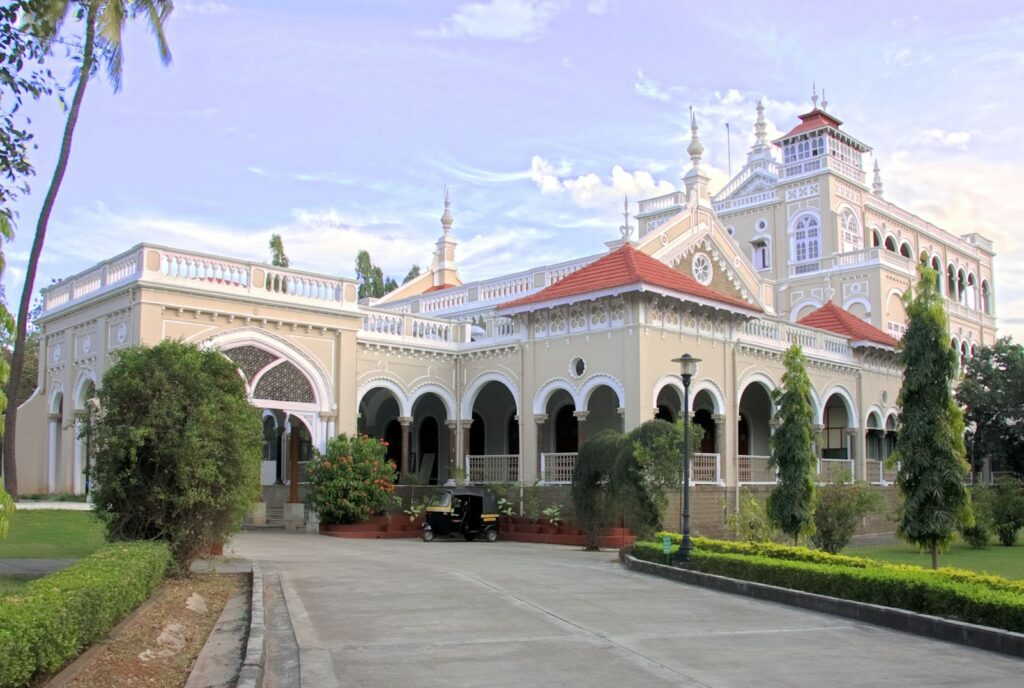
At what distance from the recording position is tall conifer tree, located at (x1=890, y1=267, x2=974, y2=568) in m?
16.7

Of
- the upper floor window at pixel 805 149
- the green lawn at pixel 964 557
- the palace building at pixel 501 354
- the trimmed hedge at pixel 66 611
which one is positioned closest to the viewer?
the trimmed hedge at pixel 66 611

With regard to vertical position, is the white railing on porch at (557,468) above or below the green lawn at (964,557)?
above

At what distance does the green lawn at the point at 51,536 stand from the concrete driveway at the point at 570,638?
354 centimetres

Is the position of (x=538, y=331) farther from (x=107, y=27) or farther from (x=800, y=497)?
(x=107, y=27)

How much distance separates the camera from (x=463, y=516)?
906 inches

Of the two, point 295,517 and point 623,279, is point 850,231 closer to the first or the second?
point 623,279

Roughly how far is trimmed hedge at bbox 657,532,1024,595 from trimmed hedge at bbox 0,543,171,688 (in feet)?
28.5

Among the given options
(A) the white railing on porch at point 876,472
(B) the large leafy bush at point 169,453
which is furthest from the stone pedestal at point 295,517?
(A) the white railing on porch at point 876,472

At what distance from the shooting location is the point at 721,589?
44.8 feet

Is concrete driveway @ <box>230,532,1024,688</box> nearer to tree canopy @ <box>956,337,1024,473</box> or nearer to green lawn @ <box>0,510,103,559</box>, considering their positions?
green lawn @ <box>0,510,103,559</box>

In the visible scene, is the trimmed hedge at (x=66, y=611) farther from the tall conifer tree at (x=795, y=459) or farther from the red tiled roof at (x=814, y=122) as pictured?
the red tiled roof at (x=814, y=122)

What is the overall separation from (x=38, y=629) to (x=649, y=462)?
14.0 meters

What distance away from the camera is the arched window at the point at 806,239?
133 feet

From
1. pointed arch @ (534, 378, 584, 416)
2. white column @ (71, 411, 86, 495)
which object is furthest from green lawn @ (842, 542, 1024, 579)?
white column @ (71, 411, 86, 495)
